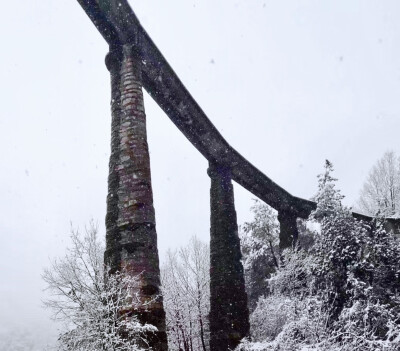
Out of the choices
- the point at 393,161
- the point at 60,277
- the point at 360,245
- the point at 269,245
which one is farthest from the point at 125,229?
the point at 393,161

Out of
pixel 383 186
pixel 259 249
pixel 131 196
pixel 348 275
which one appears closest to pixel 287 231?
pixel 259 249

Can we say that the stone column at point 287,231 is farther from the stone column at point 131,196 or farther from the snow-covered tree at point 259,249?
the stone column at point 131,196

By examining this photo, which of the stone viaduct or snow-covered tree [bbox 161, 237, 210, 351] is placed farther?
snow-covered tree [bbox 161, 237, 210, 351]

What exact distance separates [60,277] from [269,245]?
13893 mm

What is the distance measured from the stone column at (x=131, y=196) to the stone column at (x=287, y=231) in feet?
32.8

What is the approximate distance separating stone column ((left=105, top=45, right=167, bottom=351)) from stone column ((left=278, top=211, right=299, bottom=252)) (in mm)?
9983

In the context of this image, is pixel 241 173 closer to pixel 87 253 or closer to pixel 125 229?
pixel 125 229

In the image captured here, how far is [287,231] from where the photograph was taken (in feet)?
49.7

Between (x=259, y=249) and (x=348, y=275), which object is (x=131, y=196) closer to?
(x=348, y=275)

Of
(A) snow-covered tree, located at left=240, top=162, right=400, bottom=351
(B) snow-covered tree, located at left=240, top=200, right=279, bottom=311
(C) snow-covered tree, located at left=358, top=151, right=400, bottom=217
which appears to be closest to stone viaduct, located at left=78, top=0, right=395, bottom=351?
(A) snow-covered tree, located at left=240, top=162, right=400, bottom=351

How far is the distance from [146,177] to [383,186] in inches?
1009

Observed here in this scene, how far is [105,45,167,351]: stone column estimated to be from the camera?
5.61 meters

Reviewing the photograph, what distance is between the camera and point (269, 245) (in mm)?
17828

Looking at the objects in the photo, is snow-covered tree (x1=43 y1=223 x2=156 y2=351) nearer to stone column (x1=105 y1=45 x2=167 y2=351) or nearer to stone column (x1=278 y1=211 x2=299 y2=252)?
stone column (x1=105 y1=45 x2=167 y2=351)
